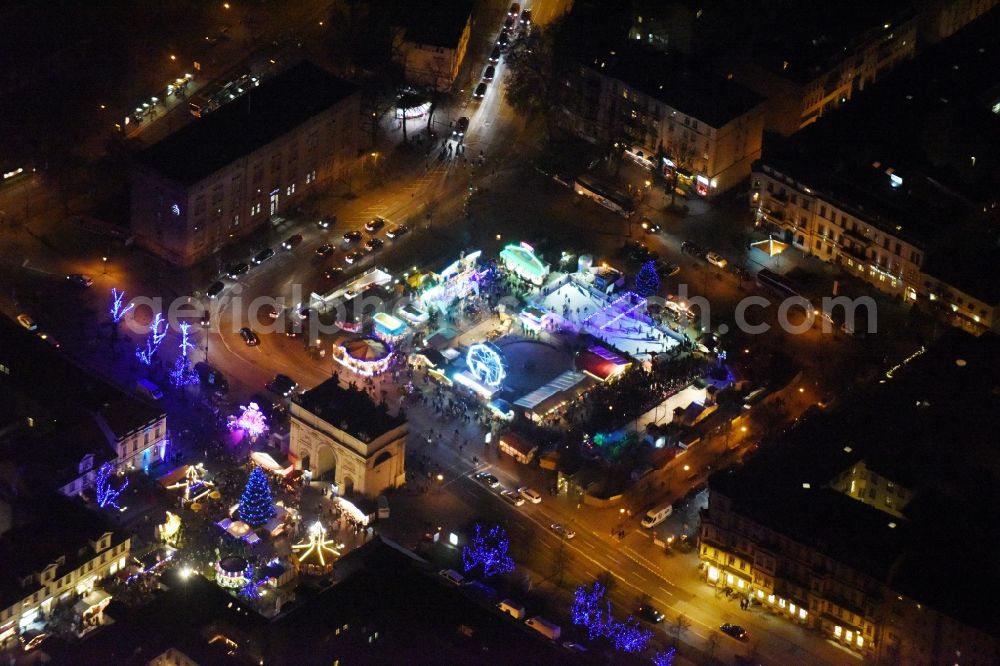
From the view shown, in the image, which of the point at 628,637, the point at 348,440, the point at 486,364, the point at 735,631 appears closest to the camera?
the point at 628,637

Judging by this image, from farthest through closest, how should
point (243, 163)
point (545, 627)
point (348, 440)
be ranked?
point (243, 163) → point (348, 440) → point (545, 627)

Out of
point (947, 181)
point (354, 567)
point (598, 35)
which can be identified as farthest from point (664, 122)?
point (354, 567)

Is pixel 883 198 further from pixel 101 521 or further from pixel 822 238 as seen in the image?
pixel 101 521

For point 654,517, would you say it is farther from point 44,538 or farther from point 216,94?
point 216,94

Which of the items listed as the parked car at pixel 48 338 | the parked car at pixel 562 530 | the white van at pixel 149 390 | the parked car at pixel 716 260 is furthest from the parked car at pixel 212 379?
the parked car at pixel 716 260

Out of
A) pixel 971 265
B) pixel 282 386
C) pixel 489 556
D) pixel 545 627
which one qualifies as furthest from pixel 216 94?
pixel 545 627

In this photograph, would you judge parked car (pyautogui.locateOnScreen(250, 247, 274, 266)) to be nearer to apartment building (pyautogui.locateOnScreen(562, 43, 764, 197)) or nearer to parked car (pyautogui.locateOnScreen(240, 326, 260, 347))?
parked car (pyautogui.locateOnScreen(240, 326, 260, 347))
